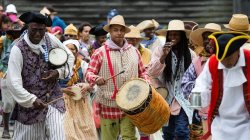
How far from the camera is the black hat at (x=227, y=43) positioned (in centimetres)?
814

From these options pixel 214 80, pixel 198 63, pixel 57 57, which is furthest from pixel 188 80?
pixel 214 80

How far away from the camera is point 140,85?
10.6 meters

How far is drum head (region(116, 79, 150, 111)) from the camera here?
10352mm

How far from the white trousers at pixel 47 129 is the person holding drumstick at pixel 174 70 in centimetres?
178

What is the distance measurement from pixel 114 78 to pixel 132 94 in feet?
2.01

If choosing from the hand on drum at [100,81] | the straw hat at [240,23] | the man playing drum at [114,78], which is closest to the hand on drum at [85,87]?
the man playing drum at [114,78]

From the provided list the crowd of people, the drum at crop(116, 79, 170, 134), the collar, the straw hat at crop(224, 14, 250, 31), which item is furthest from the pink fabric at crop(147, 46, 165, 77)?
the collar

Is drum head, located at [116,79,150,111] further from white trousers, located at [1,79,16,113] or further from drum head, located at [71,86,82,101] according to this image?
white trousers, located at [1,79,16,113]

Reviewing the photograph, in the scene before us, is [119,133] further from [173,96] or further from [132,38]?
[132,38]

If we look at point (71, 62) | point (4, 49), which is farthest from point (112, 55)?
point (4, 49)

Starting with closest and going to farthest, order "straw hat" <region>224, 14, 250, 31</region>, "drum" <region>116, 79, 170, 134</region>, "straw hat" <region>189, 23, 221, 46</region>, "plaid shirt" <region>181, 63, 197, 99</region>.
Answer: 1. "drum" <region>116, 79, 170, 134</region>
2. "plaid shirt" <region>181, 63, 197, 99</region>
3. "straw hat" <region>224, 14, 250, 31</region>
4. "straw hat" <region>189, 23, 221, 46</region>

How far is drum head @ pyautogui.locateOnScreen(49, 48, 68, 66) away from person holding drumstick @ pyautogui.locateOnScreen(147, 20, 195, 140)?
1.55 meters

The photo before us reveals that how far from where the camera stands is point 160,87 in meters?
11.9

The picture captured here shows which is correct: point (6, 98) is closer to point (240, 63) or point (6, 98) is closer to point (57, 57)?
point (57, 57)
